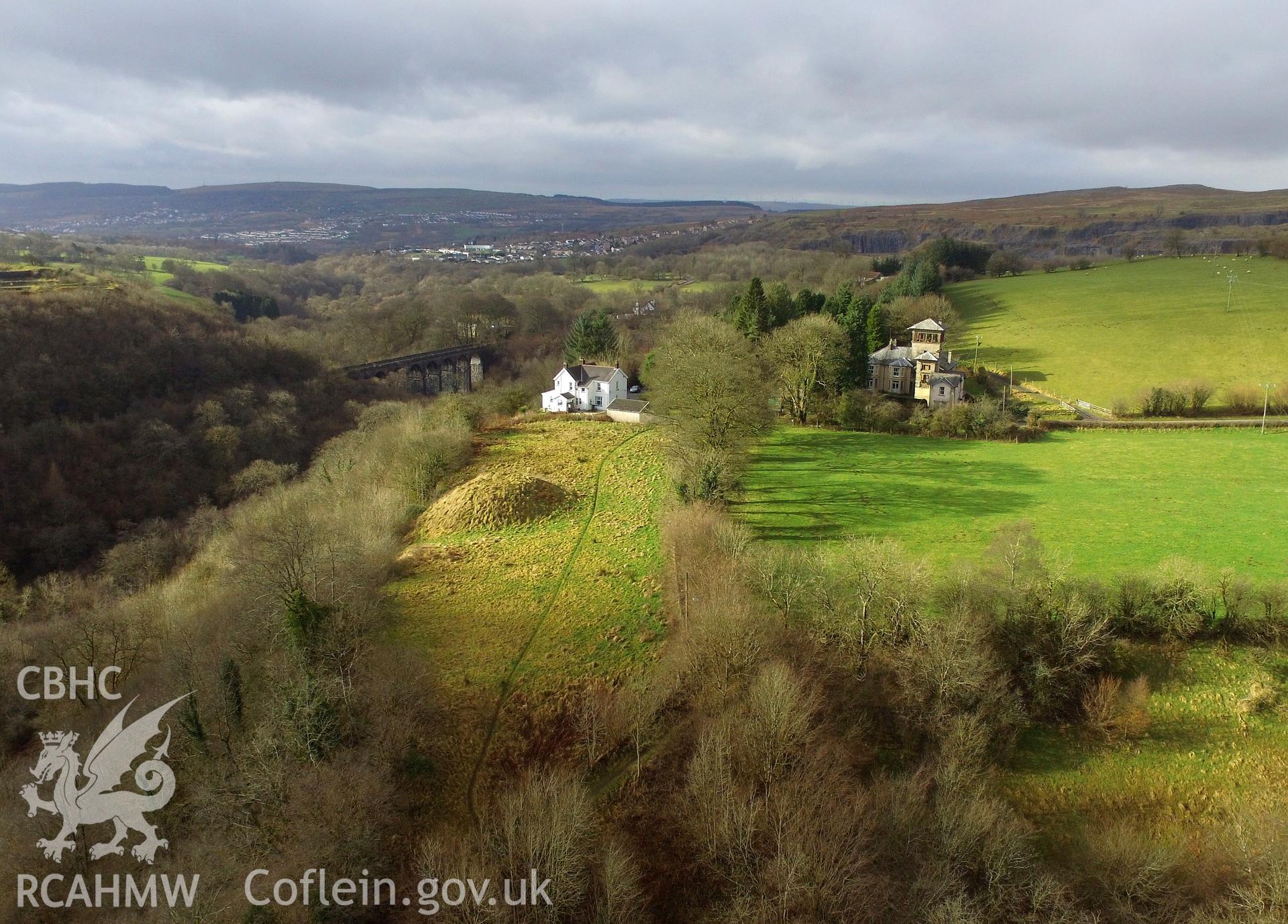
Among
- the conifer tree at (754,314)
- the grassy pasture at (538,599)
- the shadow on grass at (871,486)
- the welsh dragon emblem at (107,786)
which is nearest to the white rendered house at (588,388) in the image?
the conifer tree at (754,314)

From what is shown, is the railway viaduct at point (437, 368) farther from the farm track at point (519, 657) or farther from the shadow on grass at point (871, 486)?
the farm track at point (519, 657)

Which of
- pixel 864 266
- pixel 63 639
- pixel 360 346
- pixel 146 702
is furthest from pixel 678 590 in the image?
pixel 864 266

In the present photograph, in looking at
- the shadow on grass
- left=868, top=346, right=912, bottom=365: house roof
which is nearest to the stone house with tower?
left=868, top=346, right=912, bottom=365: house roof

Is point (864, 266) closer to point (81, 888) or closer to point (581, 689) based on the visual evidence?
point (581, 689)

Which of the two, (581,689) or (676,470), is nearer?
(581,689)

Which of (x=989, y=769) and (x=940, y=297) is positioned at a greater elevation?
(x=940, y=297)

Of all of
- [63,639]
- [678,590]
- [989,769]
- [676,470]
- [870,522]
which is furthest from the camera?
[676,470]
